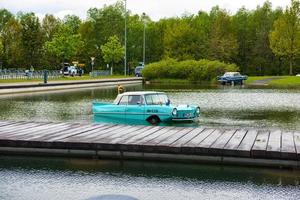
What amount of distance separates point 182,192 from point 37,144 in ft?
16.6

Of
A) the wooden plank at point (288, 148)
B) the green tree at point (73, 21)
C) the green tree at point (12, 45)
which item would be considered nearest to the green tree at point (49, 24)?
the green tree at point (73, 21)

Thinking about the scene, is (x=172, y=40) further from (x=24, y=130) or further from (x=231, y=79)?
(x=24, y=130)

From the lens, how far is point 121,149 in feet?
43.2

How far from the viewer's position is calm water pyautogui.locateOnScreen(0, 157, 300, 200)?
10430mm

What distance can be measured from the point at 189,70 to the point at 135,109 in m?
56.2

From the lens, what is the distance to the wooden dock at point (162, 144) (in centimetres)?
1236

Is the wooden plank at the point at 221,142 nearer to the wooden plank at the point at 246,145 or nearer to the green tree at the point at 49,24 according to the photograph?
the wooden plank at the point at 246,145

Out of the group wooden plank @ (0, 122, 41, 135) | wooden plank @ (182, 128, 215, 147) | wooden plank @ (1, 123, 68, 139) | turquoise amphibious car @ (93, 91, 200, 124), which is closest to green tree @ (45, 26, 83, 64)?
turquoise amphibious car @ (93, 91, 200, 124)

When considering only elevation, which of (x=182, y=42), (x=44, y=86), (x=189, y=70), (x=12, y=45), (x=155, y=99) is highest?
(x=182, y=42)

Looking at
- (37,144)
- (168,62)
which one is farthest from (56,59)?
(37,144)

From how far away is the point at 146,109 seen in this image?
846 inches

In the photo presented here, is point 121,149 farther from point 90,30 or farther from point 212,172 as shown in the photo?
point 90,30

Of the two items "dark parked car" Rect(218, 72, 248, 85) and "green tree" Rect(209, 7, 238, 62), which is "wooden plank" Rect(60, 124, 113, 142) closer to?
"dark parked car" Rect(218, 72, 248, 85)

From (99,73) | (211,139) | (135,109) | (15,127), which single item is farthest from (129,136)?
(99,73)
